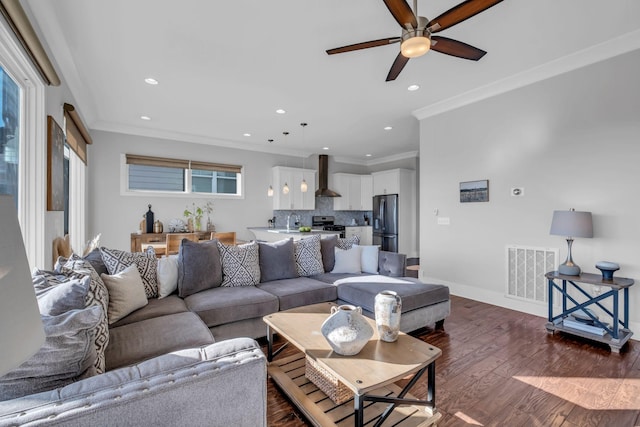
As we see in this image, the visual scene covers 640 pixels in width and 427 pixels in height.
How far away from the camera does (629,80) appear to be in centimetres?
277

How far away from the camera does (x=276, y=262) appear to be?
3.24 meters

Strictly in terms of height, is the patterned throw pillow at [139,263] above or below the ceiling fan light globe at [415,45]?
below

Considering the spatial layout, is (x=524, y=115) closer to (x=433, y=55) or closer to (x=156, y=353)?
(x=433, y=55)

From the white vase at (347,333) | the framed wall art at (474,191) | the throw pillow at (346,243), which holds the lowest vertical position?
the white vase at (347,333)

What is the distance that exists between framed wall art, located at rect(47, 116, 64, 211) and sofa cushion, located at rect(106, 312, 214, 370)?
142cm

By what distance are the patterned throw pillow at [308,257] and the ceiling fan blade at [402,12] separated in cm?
237

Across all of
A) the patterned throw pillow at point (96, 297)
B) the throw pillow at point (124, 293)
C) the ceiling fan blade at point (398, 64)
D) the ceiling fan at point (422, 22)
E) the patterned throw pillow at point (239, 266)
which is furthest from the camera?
the patterned throw pillow at point (239, 266)

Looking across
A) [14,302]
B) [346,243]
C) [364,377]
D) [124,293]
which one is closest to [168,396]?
[14,302]

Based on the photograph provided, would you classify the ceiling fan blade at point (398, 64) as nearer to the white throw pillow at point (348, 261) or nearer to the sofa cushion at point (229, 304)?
the white throw pillow at point (348, 261)

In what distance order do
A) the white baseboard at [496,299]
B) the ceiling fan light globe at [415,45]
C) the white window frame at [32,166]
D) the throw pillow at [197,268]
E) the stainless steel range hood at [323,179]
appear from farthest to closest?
1. the stainless steel range hood at [323,179]
2. the white baseboard at [496,299]
3. the throw pillow at [197,268]
4. the white window frame at [32,166]
5. the ceiling fan light globe at [415,45]

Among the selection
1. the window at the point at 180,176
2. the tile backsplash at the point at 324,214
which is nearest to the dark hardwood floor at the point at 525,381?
the window at the point at 180,176

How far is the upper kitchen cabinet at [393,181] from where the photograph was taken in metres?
7.10

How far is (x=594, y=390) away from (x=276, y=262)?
2.70 metres

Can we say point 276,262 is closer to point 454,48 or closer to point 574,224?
point 454,48
